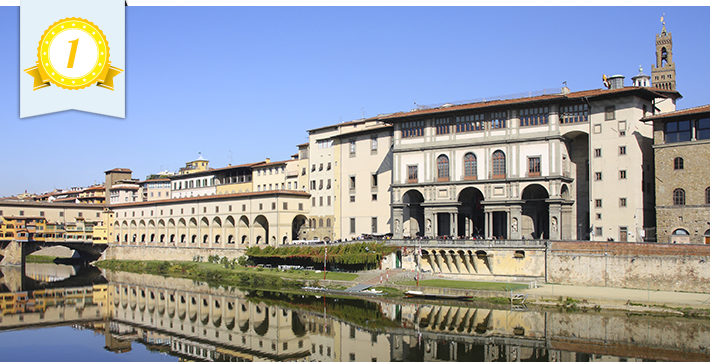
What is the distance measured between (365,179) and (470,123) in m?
18.2

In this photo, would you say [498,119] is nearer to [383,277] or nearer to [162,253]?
[383,277]

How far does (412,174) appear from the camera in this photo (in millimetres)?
67625

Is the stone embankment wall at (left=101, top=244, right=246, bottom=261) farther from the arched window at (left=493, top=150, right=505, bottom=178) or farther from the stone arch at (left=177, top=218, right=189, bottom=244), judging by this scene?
the arched window at (left=493, top=150, right=505, bottom=178)

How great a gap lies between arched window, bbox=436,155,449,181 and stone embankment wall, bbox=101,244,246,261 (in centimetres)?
3076

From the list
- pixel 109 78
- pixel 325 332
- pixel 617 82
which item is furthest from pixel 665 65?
pixel 109 78

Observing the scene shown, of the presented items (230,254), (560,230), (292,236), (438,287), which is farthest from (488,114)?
(230,254)

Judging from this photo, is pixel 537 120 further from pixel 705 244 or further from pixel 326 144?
pixel 326 144

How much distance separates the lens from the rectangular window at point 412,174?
221 feet

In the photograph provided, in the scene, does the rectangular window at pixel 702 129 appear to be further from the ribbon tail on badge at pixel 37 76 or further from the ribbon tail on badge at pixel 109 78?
the ribbon tail on badge at pixel 37 76

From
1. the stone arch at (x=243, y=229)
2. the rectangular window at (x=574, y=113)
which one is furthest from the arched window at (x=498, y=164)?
the stone arch at (x=243, y=229)

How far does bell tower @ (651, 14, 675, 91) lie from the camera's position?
3893 inches

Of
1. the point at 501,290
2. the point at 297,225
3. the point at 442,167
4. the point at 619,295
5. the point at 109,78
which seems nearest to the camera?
the point at 109,78

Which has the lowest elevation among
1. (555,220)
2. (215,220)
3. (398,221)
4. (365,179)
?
(215,220)

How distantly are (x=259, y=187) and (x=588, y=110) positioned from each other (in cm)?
5308
